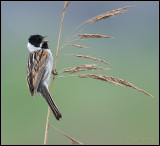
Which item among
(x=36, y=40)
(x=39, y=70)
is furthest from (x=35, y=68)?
(x=36, y=40)

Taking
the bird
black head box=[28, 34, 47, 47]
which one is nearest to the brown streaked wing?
the bird

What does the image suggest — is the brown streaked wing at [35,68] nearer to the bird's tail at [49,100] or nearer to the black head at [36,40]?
the bird's tail at [49,100]

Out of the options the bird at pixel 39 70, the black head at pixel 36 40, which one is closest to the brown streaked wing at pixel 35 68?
the bird at pixel 39 70

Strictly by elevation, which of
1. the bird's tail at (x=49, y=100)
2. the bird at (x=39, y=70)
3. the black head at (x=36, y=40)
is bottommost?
the bird's tail at (x=49, y=100)

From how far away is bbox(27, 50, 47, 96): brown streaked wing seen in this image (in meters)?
3.17

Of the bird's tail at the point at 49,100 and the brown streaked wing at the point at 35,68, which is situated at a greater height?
the brown streaked wing at the point at 35,68

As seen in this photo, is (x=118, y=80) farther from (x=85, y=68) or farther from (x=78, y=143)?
(x=78, y=143)

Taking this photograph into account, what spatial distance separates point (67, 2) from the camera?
2.39 meters

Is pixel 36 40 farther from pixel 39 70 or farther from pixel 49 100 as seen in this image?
pixel 49 100

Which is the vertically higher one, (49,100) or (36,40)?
(36,40)

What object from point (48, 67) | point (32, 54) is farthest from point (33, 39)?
point (48, 67)

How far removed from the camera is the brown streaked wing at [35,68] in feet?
10.4

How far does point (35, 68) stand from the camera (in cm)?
335

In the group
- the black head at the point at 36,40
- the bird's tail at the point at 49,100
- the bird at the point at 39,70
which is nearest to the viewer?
the bird's tail at the point at 49,100
